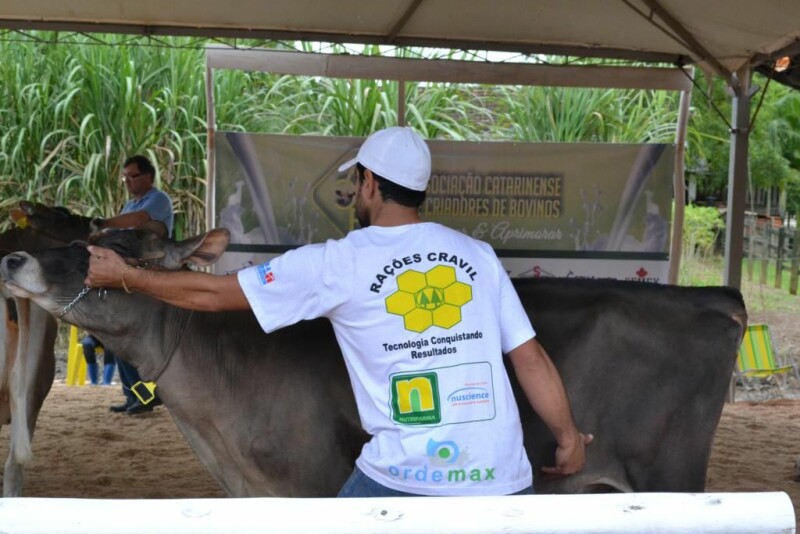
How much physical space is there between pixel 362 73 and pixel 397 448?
6.79 metres

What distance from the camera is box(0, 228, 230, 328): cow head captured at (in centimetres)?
366

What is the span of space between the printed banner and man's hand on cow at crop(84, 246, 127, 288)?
590cm

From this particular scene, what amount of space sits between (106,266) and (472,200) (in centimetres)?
630

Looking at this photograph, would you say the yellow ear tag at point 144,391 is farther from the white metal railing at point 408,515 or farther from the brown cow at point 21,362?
the white metal railing at point 408,515

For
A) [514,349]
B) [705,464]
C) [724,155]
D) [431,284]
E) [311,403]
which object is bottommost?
[705,464]

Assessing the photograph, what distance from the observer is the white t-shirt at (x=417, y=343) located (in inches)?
112

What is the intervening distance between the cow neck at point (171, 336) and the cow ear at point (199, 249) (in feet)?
0.87

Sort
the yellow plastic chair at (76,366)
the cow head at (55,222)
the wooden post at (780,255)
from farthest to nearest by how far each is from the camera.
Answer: the wooden post at (780,255), the yellow plastic chair at (76,366), the cow head at (55,222)

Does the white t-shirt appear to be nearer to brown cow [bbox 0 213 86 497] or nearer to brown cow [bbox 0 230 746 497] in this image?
brown cow [bbox 0 230 746 497]

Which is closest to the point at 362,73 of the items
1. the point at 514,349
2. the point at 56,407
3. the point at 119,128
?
the point at 56,407

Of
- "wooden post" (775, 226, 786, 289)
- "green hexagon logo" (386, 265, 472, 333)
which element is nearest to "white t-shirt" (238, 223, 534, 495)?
"green hexagon logo" (386, 265, 472, 333)

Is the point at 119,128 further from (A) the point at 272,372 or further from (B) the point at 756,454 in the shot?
(A) the point at 272,372

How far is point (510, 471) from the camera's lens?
293 cm

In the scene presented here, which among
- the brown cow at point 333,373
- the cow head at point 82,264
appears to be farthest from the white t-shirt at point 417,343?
the brown cow at point 333,373
